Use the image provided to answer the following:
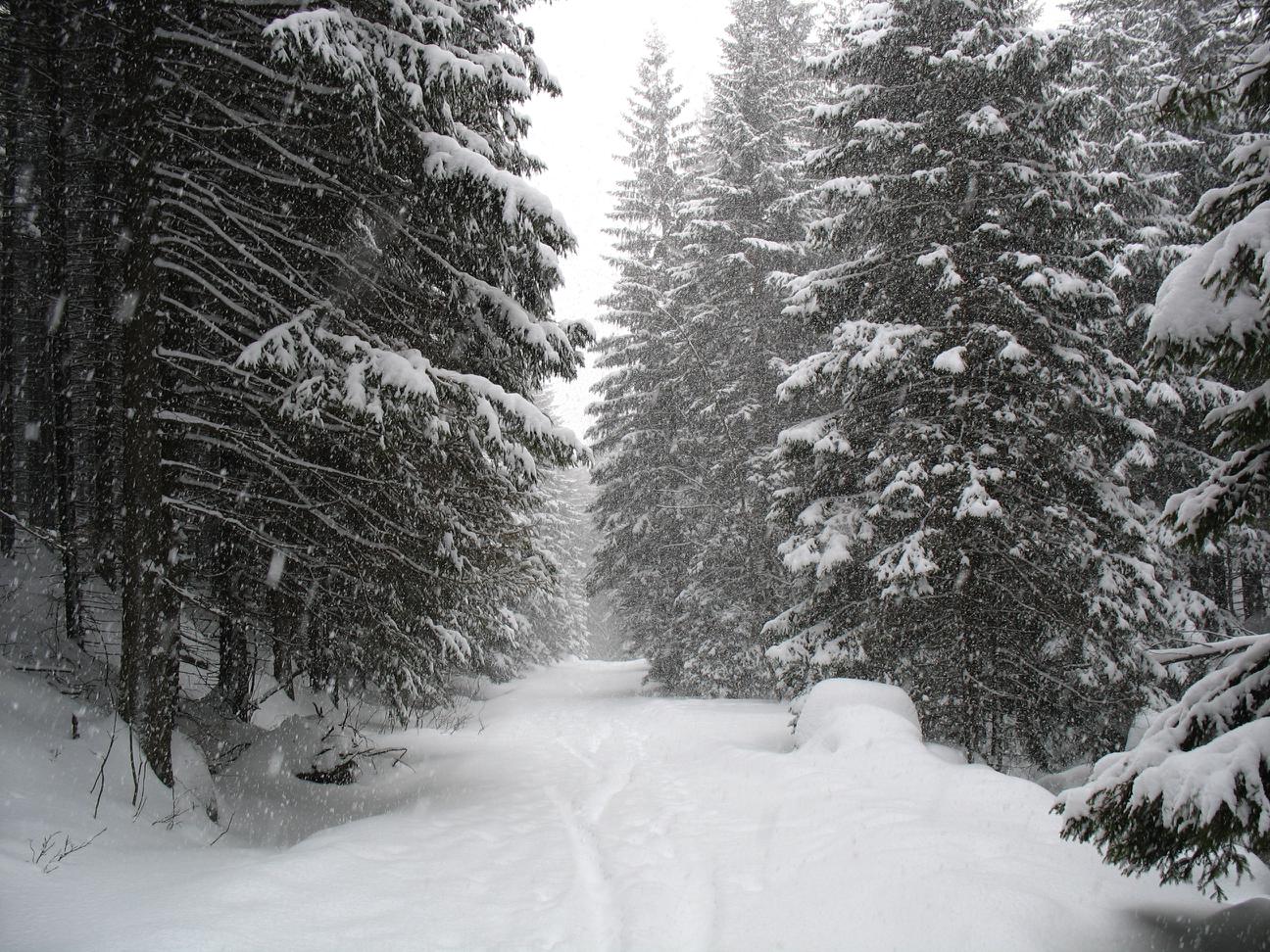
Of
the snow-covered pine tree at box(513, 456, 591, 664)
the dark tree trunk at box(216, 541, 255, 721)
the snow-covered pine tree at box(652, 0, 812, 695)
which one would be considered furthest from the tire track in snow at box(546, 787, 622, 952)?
the snow-covered pine tree at box(513, 456, 591, 664)

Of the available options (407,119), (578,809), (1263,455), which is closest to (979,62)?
(407,119)

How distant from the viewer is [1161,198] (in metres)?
13.7

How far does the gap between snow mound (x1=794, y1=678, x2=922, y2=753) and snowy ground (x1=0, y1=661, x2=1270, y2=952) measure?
0.16 feet

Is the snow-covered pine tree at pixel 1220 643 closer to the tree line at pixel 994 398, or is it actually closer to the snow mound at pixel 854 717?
the snow mound at pixel 854 717

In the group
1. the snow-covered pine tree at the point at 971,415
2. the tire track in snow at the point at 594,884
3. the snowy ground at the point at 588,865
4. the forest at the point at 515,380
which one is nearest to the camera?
the snowy ground at the point at 588,865

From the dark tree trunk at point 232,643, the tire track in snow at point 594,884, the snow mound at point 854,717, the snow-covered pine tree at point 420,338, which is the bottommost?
the tire track in snow at point 594,884

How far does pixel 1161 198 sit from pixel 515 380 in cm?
1420

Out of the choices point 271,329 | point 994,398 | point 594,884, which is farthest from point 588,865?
point 994,398

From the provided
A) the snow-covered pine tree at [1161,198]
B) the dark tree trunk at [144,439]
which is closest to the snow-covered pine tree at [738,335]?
the snow-covered pine tree at [1161,198]

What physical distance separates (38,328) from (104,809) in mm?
6197

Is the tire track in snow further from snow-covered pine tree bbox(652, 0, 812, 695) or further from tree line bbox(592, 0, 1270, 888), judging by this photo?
snow-covered pine tree bbox(652, 0, 812, 695)

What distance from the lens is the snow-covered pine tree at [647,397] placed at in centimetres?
2038

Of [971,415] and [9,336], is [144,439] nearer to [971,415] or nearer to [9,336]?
[9,336]

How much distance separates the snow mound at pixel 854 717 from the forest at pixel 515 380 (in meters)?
0.45
